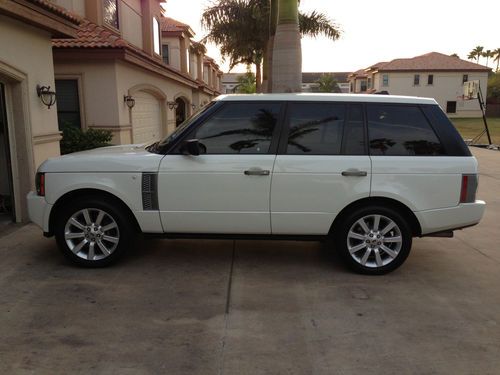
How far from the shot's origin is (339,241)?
5.11m

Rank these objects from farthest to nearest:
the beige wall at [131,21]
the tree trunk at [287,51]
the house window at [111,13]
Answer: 1. the beige wall at [131,21]
2. the house window at [111,13]
3. the tree trunk at [287,51]

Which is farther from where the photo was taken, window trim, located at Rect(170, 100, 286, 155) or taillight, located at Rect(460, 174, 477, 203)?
window trim, located at Rect(170, 100, 286, 155)

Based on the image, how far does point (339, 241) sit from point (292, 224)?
1.77 feet

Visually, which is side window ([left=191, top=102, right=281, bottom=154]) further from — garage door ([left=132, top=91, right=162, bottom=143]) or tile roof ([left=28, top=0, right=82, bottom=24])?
garage door ([left=132, top=91, right=162, bottom=143])

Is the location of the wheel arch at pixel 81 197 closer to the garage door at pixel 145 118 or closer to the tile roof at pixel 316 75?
the garage door at pixel 145 118

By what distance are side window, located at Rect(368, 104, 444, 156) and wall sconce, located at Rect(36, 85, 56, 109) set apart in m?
5.38

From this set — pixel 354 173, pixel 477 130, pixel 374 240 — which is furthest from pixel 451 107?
pixel 354 173

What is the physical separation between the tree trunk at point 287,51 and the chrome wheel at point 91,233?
6.03m

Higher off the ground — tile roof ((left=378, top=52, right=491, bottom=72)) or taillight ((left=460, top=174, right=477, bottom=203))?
tile roof ((left=378, top=52, right=491, bottom=72))

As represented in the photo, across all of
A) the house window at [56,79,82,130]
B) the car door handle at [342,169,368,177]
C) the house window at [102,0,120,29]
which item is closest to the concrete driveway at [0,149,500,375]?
the car door handle at [342,169,368,177]

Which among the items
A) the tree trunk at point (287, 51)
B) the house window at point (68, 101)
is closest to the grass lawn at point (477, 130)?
the tree trunk at point (287, 51)

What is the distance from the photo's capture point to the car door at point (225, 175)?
4.99 metres

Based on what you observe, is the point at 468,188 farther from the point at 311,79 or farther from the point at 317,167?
the point at 311,79

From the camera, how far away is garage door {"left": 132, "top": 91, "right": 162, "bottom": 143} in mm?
13674
